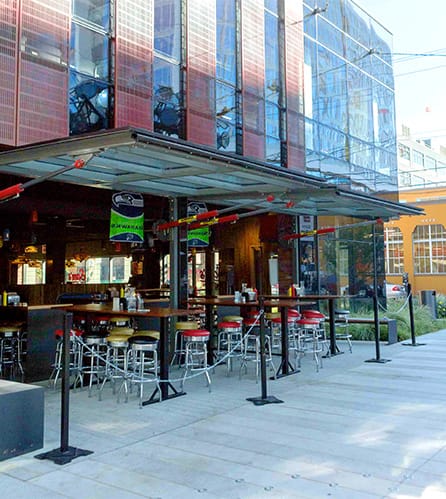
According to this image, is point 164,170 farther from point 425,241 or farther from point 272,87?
point 425,241

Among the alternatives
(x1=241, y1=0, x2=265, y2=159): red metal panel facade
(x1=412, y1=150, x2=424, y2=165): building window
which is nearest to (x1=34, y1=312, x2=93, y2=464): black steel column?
(x1=241, y1=0, x2=265, y2=159): red metal panel facade

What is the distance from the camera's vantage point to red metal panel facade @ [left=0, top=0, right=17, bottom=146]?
21.0 feet

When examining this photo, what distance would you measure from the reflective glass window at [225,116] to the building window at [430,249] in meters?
17.9

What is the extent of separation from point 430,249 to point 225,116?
62.1 ft

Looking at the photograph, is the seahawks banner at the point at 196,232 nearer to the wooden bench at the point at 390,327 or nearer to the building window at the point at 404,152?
the wooden bench at the point at 390,327

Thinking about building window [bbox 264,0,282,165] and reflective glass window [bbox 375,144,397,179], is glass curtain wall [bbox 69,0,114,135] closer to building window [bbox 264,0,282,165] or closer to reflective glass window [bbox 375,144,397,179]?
building window [bbox 264,0,282,165]

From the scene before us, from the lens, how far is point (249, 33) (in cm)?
1058

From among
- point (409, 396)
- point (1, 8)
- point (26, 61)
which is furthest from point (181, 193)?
point (409, 396)

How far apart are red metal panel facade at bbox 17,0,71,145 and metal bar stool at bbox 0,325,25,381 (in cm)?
274

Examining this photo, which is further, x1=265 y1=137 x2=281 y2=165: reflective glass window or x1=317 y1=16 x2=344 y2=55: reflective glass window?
x1=317 y1=16 x2=344 y2=55: reflective glass window

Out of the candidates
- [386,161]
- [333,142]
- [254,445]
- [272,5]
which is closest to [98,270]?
[333,142]

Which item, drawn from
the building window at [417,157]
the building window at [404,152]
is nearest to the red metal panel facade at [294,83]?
the building window at [404,152]

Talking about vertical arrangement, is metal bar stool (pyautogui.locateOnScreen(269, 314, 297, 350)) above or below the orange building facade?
below

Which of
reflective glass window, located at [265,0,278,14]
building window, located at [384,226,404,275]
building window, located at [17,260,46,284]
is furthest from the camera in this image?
building window, located at [384,226,404,275]
